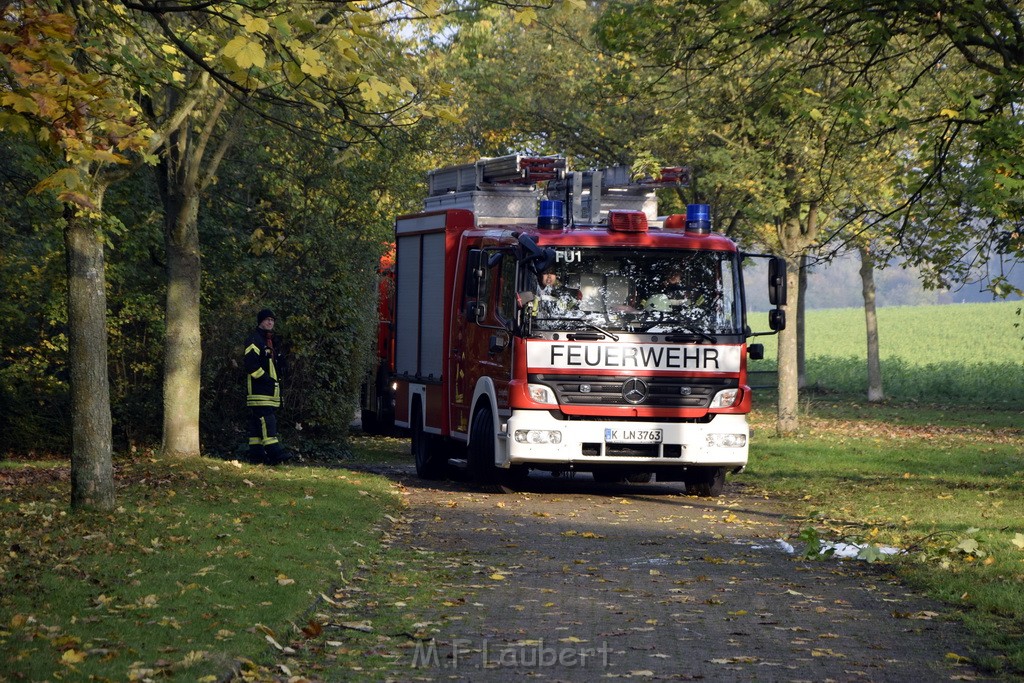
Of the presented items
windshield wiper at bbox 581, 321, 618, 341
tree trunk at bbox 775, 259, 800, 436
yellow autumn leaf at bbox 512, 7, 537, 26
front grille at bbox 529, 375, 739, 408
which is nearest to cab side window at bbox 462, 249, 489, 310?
windshield wiper at bbox 581, 321, 618, 341

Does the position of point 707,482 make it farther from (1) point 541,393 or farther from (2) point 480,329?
(2) point 480,329

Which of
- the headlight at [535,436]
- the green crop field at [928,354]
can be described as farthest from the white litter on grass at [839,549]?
the green crop field at [928,354]

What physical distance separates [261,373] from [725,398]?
6.33 meters

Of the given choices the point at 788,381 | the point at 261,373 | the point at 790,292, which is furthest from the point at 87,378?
the point at 790,292

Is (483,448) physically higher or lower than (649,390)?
lower

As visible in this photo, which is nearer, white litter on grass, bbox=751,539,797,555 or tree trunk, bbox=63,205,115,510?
white litter on grass, bbox=751,539,797,555

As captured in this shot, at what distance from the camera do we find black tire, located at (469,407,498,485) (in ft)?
51.9

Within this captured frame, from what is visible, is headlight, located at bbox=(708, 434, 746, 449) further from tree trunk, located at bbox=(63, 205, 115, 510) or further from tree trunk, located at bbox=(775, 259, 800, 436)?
tree trunk, located at bbox=(775, 259, 800, 436)

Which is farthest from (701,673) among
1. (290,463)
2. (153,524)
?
(290,463)

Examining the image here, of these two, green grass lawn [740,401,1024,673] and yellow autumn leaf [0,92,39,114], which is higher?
yellow autumn leaf [0,92,39,114]

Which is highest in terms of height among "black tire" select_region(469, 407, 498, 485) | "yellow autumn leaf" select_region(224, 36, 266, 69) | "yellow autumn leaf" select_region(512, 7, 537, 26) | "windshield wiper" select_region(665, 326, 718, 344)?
"yellow autumn leaf" select_region(512, 7, 537, 26)

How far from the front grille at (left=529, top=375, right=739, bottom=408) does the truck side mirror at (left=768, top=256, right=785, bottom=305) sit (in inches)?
38.6

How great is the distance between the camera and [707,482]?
1648cm

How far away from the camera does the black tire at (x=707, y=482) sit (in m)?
16.3
